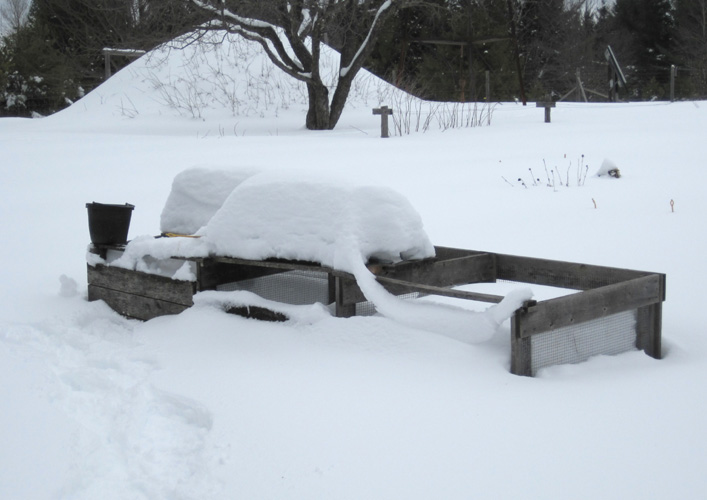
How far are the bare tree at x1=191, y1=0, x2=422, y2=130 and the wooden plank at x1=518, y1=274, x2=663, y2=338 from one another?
11.9 m

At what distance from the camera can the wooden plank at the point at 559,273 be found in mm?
4500

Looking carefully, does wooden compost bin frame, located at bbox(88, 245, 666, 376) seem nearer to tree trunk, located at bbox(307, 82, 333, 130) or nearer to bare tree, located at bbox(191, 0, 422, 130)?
bare tree, located at bbox(191, 0, 422, 130)

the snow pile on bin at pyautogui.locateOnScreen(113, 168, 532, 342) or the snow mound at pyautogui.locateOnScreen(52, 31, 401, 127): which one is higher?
the snow mound at pyautogui.locateOnScreen(52, 31, 401, 127)

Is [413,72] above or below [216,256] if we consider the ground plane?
above

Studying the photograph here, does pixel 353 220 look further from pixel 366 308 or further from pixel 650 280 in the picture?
pixel 650 280

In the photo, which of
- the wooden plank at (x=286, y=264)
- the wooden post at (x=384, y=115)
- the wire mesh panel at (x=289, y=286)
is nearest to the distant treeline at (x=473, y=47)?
the wooden post at (x=384, y=115)

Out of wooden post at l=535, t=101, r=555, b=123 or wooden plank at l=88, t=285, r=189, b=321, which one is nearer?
wooden plank at l=88, t=285, r=189, b=321

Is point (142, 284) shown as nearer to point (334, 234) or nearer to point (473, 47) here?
point (334, 234)

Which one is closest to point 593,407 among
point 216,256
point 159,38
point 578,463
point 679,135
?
point 578,463

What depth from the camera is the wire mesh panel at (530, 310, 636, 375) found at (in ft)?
12.7

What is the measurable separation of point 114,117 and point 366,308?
14576mm

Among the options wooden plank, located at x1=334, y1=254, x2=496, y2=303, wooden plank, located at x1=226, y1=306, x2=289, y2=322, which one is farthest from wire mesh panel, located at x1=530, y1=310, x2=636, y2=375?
wooden plank, located at x1=226, y1=306, x2=289, y2=322

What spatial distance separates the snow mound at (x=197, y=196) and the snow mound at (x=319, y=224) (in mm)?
764

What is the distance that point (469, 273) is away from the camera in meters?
4.89
